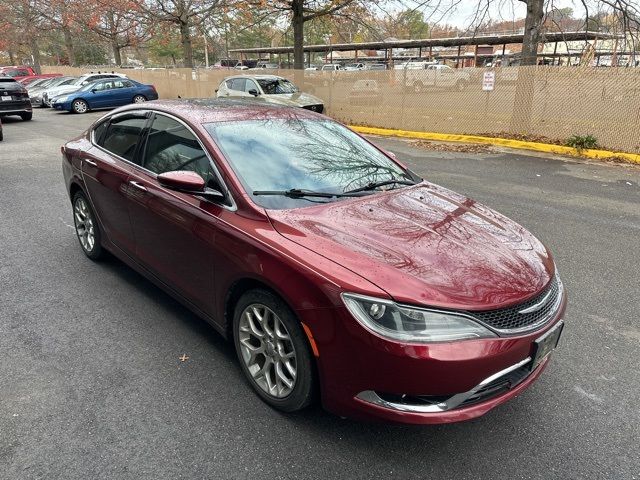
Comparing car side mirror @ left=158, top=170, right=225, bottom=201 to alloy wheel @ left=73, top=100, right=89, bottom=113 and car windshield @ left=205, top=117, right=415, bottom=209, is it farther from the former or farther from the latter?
alloy wheel @ left=73, top=100, right=89, bottom=113

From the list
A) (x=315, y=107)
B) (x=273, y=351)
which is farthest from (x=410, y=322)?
(x=315, y=107)

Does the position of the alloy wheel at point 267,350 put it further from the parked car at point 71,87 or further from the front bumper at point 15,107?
the parked car at point 71,87

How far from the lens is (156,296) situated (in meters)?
4.04

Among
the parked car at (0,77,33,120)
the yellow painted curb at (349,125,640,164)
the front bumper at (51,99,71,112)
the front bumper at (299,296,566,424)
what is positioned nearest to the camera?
the front bumper at (299,296,566,424)

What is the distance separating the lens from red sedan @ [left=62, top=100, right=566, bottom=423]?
7.11 ft

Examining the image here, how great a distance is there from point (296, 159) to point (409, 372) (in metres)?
1.71

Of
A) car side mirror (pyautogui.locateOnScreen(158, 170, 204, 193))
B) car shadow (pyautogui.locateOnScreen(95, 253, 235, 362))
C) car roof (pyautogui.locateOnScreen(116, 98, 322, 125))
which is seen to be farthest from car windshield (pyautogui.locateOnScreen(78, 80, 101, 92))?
car side mirror (pyautogui.locateOnScreen(158, 170, 204, 193))

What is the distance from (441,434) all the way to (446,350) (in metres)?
0.68

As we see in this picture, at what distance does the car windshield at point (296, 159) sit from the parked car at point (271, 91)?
11413mm

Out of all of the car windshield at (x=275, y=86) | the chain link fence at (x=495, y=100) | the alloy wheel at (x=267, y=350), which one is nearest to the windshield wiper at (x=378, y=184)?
the alloy wheel at (x=267, y=350)

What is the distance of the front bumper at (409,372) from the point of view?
211 cm

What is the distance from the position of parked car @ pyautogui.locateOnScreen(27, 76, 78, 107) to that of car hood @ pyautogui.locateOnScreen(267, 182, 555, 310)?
25899 millimetres

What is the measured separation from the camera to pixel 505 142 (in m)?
11.9

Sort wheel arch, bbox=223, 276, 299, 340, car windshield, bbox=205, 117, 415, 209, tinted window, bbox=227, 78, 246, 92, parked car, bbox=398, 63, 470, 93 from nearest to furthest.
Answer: wheel arch, bbox=223, 276, 299, 340, car windshield, bbox=205, 117, 415, 209, parked car, bbox=398, 63, 470, 93, tinted window, bbox=227, 78, 246, 92
